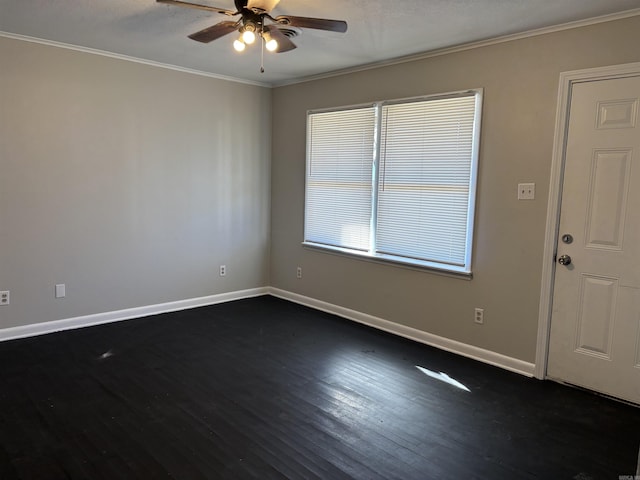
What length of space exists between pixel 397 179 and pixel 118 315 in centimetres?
291

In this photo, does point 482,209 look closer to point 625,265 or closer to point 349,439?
point 625,265

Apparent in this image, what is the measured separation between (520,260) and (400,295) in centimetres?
114

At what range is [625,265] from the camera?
287 cm

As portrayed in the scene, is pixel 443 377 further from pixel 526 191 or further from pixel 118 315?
pixel 118 315

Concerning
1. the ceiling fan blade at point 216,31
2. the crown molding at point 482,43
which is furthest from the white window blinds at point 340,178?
the ceiling fan blade at point 216,31

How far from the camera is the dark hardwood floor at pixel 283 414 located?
220 cm

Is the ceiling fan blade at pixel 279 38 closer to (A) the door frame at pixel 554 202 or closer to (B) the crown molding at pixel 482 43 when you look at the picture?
(B) the crown molding at pixel 482 43

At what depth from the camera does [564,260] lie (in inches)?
123

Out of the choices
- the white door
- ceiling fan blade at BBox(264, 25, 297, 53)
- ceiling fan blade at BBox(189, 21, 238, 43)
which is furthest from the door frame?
ceiling fan blade at BBox(189, 21, 238, 43)

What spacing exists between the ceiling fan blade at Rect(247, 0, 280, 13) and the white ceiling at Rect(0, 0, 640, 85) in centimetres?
50

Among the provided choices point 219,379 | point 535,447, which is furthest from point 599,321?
point 219,379

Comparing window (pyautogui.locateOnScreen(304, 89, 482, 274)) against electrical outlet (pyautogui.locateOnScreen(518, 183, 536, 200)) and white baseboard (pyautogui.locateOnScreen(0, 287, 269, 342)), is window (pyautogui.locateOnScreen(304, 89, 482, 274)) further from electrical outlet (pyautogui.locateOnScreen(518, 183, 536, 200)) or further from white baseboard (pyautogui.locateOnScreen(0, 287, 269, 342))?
white baseboard (pyautogui.locateOnScreen(0, 287, 269, 342))

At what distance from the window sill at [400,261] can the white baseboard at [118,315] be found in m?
1.05

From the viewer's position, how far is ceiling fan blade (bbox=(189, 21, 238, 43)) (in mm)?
2527
